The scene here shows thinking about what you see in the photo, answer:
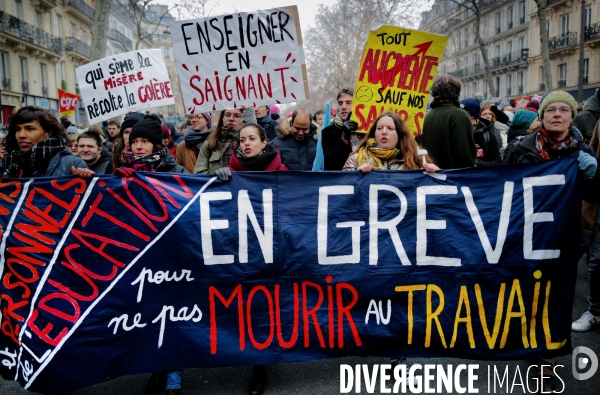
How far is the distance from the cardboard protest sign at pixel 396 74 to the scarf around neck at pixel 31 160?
2.64 meters

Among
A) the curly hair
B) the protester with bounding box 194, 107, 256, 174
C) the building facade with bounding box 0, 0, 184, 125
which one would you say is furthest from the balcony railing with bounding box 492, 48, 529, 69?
the curly hair

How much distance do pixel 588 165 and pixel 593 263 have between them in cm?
119

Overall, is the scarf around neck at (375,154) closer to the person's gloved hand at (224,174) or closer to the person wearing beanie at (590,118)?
the person's gloved hand at (224,174)

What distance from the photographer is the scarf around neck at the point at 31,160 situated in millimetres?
3641

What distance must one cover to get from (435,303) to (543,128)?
1.54 meters

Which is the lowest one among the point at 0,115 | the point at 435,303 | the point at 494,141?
the point at 435,303

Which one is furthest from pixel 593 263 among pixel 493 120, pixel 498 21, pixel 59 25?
pixel 498 21

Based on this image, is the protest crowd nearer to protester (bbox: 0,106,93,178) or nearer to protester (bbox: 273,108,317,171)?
protester (bbox: 0,106,93,178)

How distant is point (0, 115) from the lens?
77.7ft

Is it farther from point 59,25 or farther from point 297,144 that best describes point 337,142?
point 59,25

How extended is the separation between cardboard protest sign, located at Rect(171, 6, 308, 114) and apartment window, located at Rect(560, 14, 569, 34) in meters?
36.7

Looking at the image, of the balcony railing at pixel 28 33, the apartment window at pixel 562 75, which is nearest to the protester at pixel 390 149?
the balcony railing at pixel 28 33

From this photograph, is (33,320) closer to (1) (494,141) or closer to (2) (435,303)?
(2) (435,303)

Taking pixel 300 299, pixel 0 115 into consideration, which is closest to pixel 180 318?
pixel 300 299
